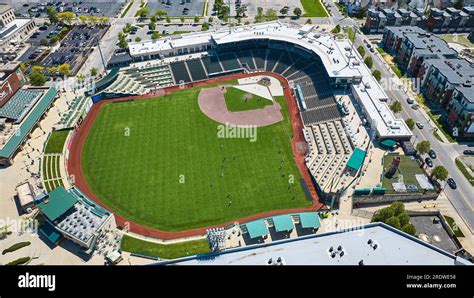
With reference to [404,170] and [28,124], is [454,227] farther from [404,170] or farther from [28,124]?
[28,124]

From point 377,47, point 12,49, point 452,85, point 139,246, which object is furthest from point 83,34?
point 452,85

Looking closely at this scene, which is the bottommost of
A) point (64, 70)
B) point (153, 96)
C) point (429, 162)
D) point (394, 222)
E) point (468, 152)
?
point (468, 152)

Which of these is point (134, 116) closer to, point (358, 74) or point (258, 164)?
point (258, 164)

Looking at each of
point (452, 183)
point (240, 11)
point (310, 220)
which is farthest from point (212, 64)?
point (452, 183)

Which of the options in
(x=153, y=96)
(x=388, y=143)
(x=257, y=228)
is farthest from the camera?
(x=153, y=96)

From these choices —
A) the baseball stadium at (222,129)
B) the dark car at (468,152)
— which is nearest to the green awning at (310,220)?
the baseball stadium at (222,129)
